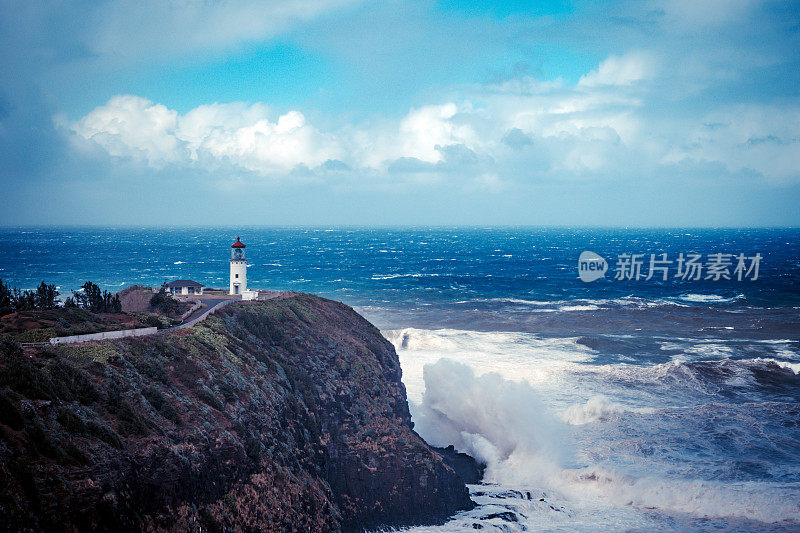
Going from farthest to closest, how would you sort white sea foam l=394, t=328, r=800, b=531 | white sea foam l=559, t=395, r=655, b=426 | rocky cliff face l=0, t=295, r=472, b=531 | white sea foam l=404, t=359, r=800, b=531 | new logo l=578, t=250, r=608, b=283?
new logo l=578, t=250, r=608, b=283 → white sea foam l=559, t=395, r=655, b=426 → white sea foam l=394, t=328, r=800, b=531 → white sea foam l=404, t=359, r=800, b=531 → rocky cliff face l=0, t=295, r=472, b=531

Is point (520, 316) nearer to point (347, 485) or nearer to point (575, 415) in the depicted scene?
point (575, 415)

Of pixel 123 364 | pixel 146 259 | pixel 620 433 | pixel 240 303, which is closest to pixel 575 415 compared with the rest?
pixel 620 433

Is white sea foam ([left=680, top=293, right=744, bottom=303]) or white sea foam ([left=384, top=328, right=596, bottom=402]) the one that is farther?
white sea foam ([left=680, top=293, right=744, bottom=303])

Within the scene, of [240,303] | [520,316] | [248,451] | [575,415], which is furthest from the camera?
[520,316]

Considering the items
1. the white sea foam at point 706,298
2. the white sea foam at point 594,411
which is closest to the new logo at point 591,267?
the white sea foam at point 706,298

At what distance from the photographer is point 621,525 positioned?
1853cm

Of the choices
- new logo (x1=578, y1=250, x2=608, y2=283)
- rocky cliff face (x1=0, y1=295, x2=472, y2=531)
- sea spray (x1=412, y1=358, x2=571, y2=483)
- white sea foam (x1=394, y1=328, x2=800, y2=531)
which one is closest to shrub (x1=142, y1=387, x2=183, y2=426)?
rocky cliff face (x1=0, y1=295, x2=472, y2=531)

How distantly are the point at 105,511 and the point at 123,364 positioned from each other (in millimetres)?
5261

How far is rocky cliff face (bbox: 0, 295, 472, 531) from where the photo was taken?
9.77 meters

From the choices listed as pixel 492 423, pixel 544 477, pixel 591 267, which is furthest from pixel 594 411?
pixel 591 267

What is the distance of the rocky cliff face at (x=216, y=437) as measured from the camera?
32.1 feet

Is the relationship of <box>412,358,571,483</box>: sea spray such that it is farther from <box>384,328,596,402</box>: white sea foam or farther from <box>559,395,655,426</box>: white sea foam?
<box>384,328,596,402</box>: white sea foam

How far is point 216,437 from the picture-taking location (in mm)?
13352

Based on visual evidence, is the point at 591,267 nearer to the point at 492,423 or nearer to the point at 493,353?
the point at 493,353
